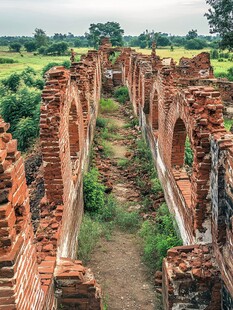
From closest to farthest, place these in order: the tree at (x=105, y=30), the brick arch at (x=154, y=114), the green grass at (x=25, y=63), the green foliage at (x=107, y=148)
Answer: the brick arch at (x=154, y=114), the green foliage at (x=107, y=148), the green grass at (x=25, y=63), the tree at (x=105, y=30)

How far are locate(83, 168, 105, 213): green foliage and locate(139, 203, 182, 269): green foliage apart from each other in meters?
1.35

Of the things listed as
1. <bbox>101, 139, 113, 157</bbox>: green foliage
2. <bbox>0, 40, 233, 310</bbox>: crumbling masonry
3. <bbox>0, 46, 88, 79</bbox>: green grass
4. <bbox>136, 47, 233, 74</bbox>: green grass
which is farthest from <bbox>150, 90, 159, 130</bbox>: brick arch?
<bbox>0, 46, 88, 79</bbox>: green grass

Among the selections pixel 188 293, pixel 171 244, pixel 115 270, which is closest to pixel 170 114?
pixel 171 244

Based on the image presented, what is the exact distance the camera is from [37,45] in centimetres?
7744

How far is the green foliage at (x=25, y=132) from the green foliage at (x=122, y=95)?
22.9ft

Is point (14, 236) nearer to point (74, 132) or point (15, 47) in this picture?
point (74, 132)

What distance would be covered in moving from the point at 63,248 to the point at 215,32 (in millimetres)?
25583

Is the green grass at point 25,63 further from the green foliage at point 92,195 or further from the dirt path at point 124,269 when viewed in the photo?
the dirt path at point 124,269

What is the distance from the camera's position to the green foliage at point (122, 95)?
847 inches

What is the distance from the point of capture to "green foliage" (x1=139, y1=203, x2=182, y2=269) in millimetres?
6801

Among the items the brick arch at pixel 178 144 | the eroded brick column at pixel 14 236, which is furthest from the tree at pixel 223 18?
the eroded brick column at pixel 14 236

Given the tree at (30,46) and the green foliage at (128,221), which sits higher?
the tree at (30,46)

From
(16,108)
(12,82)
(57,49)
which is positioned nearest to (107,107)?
(16,108)

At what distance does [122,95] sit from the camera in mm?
22297
